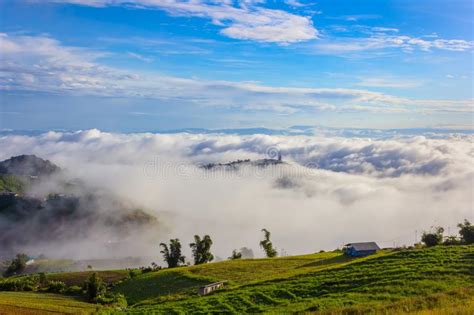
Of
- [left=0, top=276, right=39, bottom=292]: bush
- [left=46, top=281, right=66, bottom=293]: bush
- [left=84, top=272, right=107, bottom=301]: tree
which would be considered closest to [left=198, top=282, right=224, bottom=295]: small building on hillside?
[left=84, top=272, right=107, bottom=301]: tree

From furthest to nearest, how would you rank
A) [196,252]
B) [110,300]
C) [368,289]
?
1. [196,252]
2. [110,300]
3. [368,289]

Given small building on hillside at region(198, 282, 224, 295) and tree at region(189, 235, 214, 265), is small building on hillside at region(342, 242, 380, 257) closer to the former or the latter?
small building on hillside at region(198, 282, 224, 295)

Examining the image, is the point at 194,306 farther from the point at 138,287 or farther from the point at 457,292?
the point at 138,287

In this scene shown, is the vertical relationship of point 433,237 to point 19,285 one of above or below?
above

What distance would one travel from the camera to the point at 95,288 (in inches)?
2670

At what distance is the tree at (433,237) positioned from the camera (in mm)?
78250

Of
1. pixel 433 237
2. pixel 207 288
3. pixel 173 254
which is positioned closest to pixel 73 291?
pixel 207 288

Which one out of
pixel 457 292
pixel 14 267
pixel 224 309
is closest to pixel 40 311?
pixel 224 309

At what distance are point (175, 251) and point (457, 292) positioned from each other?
9500 cm

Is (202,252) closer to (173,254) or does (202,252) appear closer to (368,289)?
(173,254)

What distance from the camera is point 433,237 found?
78.9m

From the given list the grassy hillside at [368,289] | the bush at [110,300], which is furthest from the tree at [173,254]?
the grassy hillside at [368,289]

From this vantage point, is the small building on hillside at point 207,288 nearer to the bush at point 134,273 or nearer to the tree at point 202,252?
the bush at point 134,273

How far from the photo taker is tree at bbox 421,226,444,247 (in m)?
78.2
